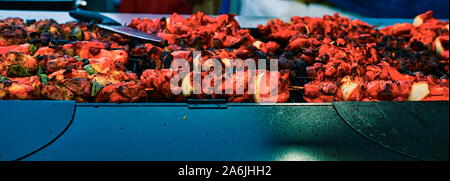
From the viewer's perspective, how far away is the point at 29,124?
1.35m

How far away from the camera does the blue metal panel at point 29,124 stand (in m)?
1.26

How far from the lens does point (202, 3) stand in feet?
18.7

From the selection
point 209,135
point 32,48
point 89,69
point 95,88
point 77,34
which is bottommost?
point 209,135

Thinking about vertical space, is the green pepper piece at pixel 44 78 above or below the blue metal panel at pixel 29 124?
above

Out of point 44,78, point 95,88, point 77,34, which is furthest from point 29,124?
point 77,34

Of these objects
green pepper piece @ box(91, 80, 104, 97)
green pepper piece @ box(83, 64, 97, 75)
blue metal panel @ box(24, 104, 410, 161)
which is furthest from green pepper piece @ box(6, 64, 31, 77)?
blue metal panel @ box(24, 104, 410, 161)

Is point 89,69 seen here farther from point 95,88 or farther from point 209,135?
point 209,135

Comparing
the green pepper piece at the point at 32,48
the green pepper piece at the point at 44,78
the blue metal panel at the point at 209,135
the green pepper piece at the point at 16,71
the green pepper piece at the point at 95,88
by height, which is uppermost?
the green pepper piece at the point at 32,48

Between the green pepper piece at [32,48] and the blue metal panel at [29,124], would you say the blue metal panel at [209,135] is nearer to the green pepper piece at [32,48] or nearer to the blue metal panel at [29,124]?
the blue metal panel at [29,124]

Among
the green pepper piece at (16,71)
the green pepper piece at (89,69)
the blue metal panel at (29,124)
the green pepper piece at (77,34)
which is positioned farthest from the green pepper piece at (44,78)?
the green pepper piece at (77,34)

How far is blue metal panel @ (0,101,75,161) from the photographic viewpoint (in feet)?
4.13

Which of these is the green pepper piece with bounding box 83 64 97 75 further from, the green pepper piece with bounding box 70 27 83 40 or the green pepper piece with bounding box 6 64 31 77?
the green pepper piece with bounding box 70 27 83 40
